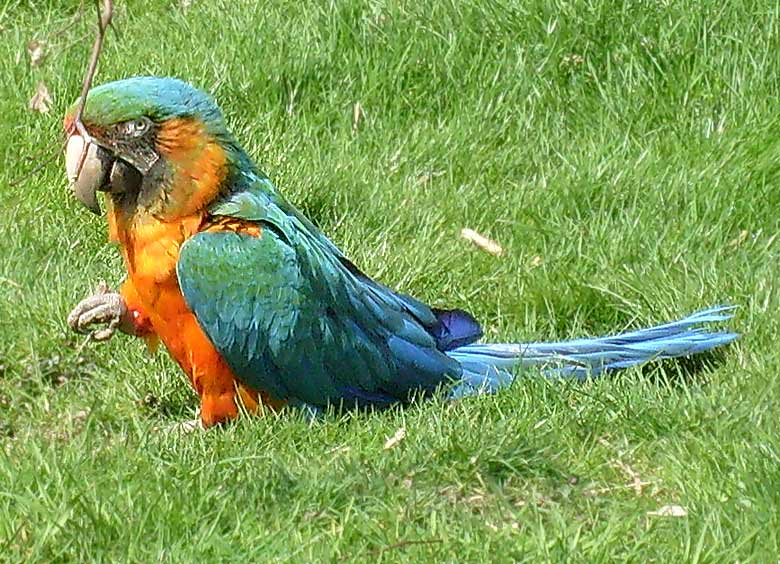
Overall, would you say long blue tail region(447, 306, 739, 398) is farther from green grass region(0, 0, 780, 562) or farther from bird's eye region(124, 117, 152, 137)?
bird's eye region(124, 117, 152, 137)

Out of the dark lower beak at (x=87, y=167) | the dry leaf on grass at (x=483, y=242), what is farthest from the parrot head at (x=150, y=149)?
the dry leaf on grass at (x=483, y=242)

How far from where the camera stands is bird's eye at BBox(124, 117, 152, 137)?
345 cm

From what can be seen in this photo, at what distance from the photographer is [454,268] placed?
4.40 meters

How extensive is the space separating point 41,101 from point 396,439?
2.18 meters

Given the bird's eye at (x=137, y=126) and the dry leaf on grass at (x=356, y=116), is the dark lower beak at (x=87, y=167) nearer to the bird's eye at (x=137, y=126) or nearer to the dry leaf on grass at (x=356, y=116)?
the bird's eye at (x=137, y=126)

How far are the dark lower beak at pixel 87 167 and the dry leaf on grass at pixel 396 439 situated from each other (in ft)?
2.99

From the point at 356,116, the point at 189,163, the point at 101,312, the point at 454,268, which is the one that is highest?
the point at 189,163

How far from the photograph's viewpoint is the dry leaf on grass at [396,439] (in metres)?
3.30

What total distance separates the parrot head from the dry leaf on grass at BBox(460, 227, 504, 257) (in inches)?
46.2

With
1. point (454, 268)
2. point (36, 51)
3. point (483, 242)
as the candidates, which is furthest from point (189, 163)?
point (36, 51)

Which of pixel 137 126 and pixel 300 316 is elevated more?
pixel 137 126

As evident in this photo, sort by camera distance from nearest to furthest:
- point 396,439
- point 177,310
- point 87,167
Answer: point 396,439 → point 87,167 → point 177,310

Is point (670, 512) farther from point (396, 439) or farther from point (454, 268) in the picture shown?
point (454, 268)

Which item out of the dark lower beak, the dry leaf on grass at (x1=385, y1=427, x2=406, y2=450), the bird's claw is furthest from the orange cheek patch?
the dry leaf on grass at (x1=385, y1=427, x2=406, y2=450)
